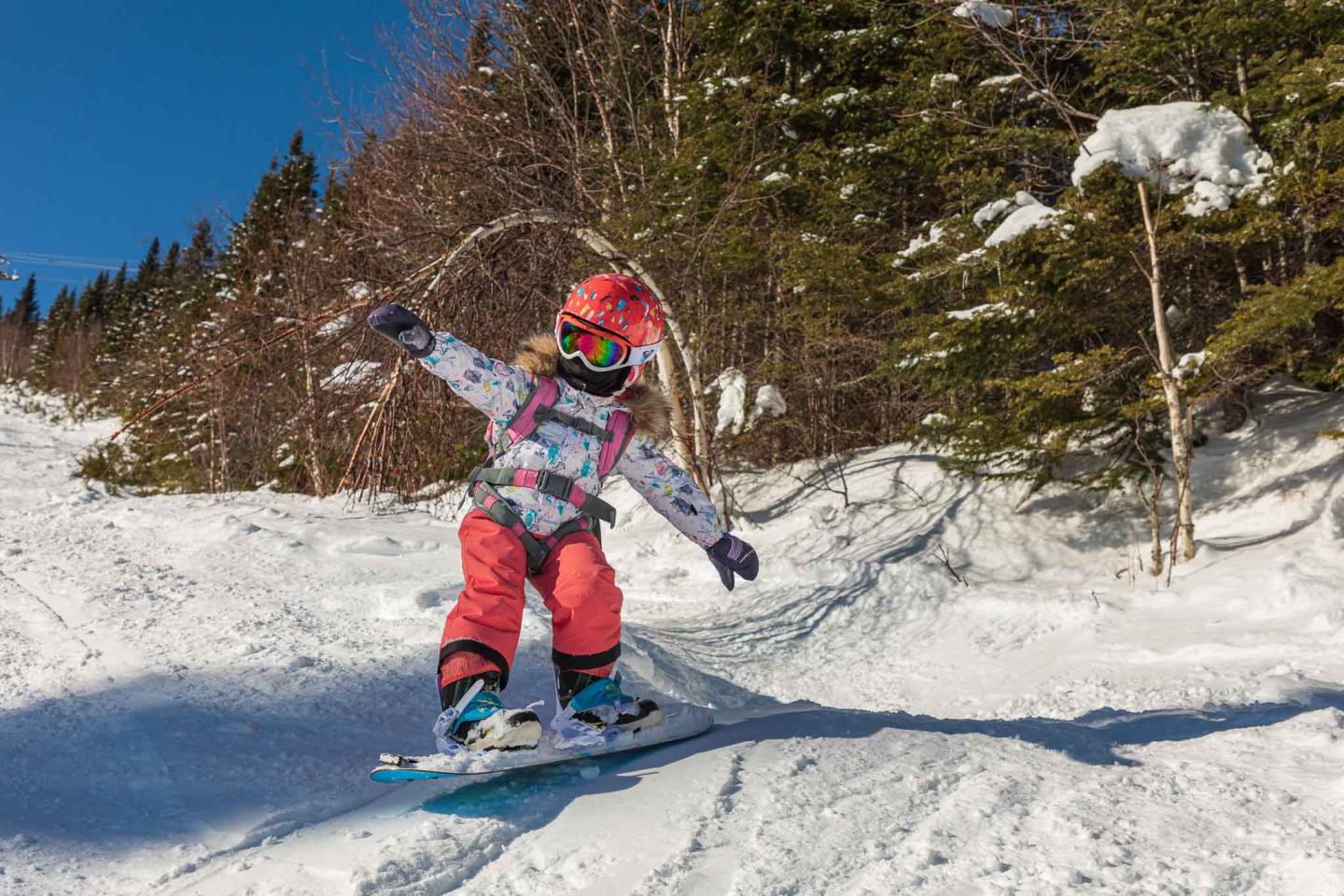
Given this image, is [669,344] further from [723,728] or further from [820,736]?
[820,736]

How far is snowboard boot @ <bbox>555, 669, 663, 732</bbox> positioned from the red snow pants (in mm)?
44

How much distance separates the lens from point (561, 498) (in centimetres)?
257

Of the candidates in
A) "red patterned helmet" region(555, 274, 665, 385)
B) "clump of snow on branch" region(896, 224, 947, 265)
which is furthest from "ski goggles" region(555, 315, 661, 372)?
"clump of snow on branch" region(896, 224, 947, 265)

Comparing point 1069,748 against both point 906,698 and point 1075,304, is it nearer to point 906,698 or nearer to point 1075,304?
point 906,698

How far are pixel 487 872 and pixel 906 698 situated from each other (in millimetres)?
3450

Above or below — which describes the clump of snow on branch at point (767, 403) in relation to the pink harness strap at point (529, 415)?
above

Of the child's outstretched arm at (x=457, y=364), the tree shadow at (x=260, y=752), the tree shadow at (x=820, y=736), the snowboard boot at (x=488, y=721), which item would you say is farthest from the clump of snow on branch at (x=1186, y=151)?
the snowboard boot at (x=488, y=721)

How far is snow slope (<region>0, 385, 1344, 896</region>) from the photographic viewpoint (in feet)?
5.32

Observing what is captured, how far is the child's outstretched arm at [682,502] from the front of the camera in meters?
2.89

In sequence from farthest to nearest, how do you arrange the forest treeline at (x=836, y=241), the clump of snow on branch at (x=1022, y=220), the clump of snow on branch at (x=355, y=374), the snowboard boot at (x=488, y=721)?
the clump of snow on branch at (x=1022, y=220) → the forest treeline at (x=836, y=241) → the clump of snow on branch at (x=355, y=374) → the snowboard boot at (x=488, y=721)

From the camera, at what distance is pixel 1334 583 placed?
4840 millimetres

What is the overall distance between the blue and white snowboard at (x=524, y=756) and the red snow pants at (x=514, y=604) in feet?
0.82

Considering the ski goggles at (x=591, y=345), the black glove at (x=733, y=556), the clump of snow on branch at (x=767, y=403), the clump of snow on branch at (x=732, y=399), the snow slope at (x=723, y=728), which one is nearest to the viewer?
the snow slope at (x=723, y=728)

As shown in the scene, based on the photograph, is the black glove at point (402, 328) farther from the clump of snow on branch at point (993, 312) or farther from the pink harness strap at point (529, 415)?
the clump of snow on branch at point (993, 312)
